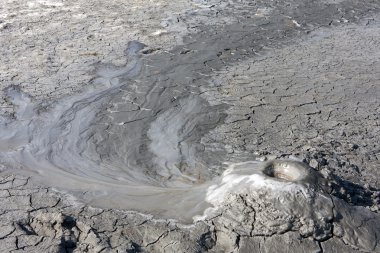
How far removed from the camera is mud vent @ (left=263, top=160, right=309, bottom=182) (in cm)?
392

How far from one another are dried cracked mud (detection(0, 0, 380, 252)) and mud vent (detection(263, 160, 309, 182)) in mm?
11

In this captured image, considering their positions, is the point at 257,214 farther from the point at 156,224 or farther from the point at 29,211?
the point at 29,211

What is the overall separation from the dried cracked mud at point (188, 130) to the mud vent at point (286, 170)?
11 millimetres

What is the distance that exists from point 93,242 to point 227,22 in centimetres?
614

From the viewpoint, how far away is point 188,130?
533cm

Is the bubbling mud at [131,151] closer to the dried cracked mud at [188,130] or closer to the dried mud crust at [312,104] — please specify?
the dried cracked mud at [188,130]

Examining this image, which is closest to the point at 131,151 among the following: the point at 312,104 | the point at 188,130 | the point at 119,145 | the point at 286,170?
the point at 119,145

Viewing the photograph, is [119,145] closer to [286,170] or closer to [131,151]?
[131,151]

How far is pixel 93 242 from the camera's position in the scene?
358 centimetres

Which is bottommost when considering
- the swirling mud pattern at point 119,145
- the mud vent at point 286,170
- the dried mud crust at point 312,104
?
the dried mud crust at point 312,104

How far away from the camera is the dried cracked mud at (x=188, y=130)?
3.62 meters

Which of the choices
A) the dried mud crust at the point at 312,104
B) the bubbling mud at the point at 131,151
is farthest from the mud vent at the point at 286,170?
the dried mud crust at the point at 312,104

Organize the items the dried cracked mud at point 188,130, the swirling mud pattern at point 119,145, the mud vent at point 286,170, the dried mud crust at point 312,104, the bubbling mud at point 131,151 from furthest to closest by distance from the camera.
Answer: the dried mud crust at point 312,104, the swirling mud pattern at point 119,145, the bubbling mud at point 131,151, the mud vent at point 286,170, the dried cracked mud at point 188,130

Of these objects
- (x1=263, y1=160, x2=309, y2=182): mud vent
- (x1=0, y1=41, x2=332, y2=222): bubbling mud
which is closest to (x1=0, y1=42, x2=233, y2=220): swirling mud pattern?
(x1=0, y1=41, x2=332, y2=222): bubbling mud
